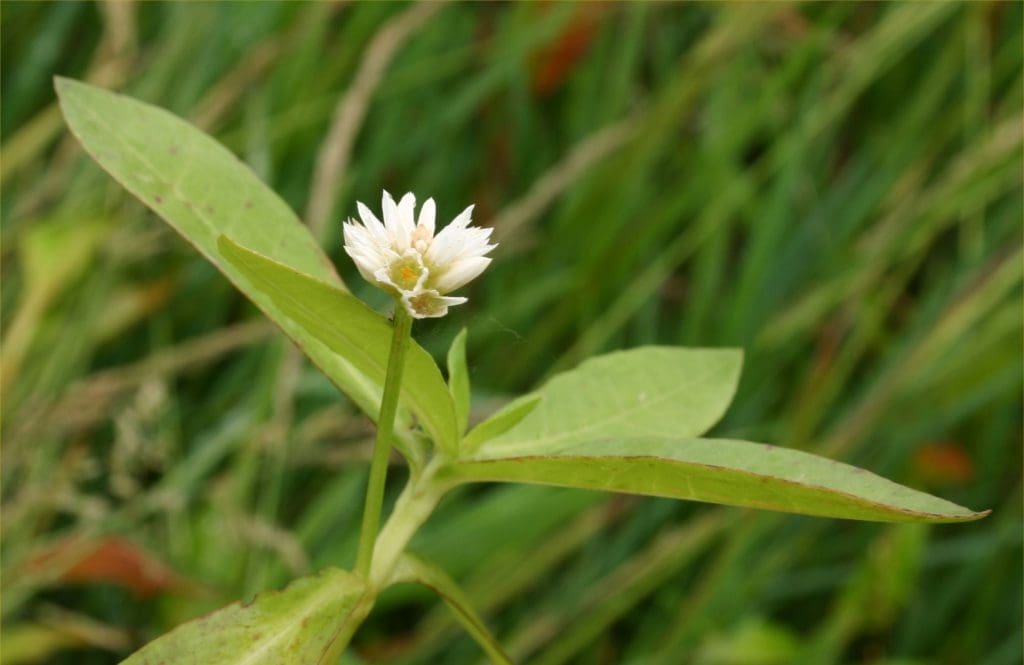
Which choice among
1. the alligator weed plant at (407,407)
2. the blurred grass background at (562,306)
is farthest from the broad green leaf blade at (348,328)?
the blurred grass background at (562,306)

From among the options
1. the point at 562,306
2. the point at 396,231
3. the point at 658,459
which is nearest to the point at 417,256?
the point at 396,231

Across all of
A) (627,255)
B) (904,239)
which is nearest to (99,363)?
(627,255)

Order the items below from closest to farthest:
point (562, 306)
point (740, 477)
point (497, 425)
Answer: point (740, 477) < point (497, 425) < point (562, 306)

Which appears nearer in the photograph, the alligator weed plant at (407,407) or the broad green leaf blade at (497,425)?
the alligator weed plant at (407,407)

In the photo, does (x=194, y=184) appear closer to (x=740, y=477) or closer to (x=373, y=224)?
(x=373, y=224)

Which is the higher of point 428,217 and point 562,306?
point 562,306

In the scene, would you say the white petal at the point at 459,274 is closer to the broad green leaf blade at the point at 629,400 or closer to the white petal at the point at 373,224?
the white petal at the point at 373,224

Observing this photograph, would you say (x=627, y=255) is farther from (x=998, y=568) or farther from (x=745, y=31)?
(x=998, y=568)
